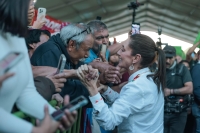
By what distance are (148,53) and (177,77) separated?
8.92 ft

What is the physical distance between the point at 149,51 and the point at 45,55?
78 centimetres

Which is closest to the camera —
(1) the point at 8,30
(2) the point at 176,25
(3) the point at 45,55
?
(1) the point at 8,30

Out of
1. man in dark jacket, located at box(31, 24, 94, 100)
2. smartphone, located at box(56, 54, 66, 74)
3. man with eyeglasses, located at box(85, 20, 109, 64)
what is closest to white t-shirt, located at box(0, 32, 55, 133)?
smartphone, located at box(56, 54, 66, 74)

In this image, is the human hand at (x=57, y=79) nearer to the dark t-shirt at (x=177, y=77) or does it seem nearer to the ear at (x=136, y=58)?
the ear at (x=136, y=58)

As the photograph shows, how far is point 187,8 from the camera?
16.2 m

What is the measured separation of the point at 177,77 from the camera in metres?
5.35

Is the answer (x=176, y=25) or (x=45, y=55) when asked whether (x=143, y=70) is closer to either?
(x=45, y=55)

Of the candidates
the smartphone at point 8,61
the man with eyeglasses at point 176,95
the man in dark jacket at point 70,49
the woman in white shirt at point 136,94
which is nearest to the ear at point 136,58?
the woman in white shirt at point 136,94

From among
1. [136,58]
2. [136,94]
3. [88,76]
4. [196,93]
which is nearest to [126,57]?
[136,58]

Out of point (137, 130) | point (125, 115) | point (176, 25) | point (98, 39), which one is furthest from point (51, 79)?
point (176, 25)

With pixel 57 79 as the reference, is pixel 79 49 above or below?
above

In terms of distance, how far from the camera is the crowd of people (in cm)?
131

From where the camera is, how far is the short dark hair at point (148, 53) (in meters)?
2.73

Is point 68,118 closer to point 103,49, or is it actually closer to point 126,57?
point 126,57
